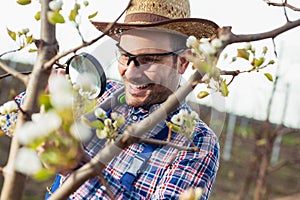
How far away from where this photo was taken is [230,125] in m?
9.73

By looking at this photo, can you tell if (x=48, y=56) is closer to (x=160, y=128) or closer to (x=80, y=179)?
(x=80, y=179)

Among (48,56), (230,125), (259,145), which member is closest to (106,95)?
(48,56)

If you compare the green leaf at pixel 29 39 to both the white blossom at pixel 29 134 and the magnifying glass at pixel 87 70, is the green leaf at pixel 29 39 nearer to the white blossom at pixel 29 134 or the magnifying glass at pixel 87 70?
the magnifying glass at pixel 87 70

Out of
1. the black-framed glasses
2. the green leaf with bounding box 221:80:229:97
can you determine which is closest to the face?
the black-framed glasses

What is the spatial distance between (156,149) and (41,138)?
1.05 m

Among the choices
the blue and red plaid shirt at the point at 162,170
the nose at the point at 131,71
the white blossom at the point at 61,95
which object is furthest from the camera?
the blue and red plaid shirt at the point at 162,170

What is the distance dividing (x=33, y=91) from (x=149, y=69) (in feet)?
2.27

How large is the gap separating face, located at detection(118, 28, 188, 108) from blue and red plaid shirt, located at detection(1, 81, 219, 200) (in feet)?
0.18

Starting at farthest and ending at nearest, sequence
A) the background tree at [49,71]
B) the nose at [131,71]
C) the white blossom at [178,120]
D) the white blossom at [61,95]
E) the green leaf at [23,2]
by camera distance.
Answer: the nose at [131,71]
the white blossom at [178,120]
the green leaf at [23,2]
the background tree at [49,71]
the white blossom at [61,95]

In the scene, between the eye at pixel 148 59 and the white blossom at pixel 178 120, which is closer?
the white blossom at pixel 178 120

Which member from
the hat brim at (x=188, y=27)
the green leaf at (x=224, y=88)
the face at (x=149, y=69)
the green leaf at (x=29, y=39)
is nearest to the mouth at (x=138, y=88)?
the face at (x=149, y=69)

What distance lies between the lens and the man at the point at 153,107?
1386 mm

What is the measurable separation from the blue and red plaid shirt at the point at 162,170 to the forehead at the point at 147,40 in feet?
A: 0.54

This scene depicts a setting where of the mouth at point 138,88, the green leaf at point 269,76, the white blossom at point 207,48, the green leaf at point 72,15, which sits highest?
the green leaf at point 72,15
